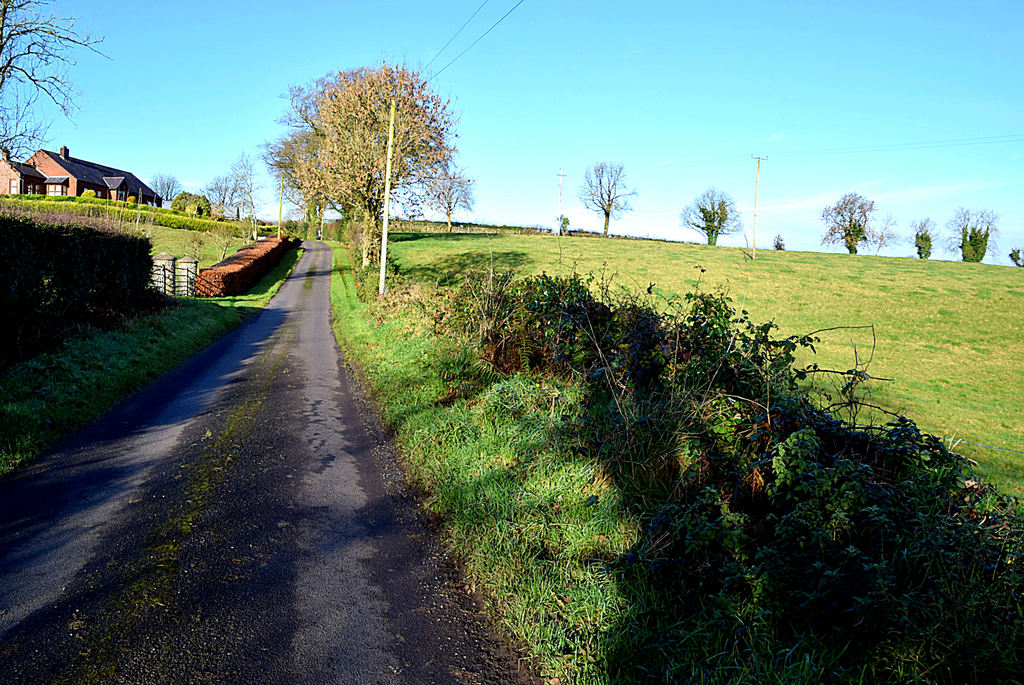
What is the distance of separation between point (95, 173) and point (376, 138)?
60.7 meters

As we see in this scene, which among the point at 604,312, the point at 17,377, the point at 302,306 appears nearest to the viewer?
the point at 604,312

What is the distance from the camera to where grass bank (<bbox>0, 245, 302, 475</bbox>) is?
6.79 m

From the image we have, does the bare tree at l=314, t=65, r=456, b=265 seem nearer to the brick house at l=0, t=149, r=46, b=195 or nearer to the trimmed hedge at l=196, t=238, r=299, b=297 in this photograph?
the trimmed hedge at l=196, t=238, r=299, b=297

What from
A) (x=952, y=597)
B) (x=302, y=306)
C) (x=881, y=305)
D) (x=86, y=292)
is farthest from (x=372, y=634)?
(x=881, y=305)

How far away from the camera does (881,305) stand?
2842 cm

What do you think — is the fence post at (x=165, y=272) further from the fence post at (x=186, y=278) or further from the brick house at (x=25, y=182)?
the brick house at (x=25, y=182)

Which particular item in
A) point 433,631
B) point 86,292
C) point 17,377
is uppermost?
point 86,292

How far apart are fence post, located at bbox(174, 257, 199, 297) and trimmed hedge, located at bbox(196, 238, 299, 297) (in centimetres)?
24

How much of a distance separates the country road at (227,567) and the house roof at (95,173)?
68156 mm

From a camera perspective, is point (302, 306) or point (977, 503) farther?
point (302, 306)

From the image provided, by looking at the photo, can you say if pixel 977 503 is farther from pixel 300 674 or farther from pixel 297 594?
pixel 297 594

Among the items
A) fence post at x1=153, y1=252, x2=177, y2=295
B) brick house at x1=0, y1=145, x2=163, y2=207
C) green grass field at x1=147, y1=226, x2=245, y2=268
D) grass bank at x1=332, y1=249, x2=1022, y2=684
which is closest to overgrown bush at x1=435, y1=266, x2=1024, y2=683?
grass bank at x1=332, y1=249, x2=1022, y2=684

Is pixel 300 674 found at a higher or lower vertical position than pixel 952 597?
lower

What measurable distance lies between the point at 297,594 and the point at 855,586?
3355 millimetres
